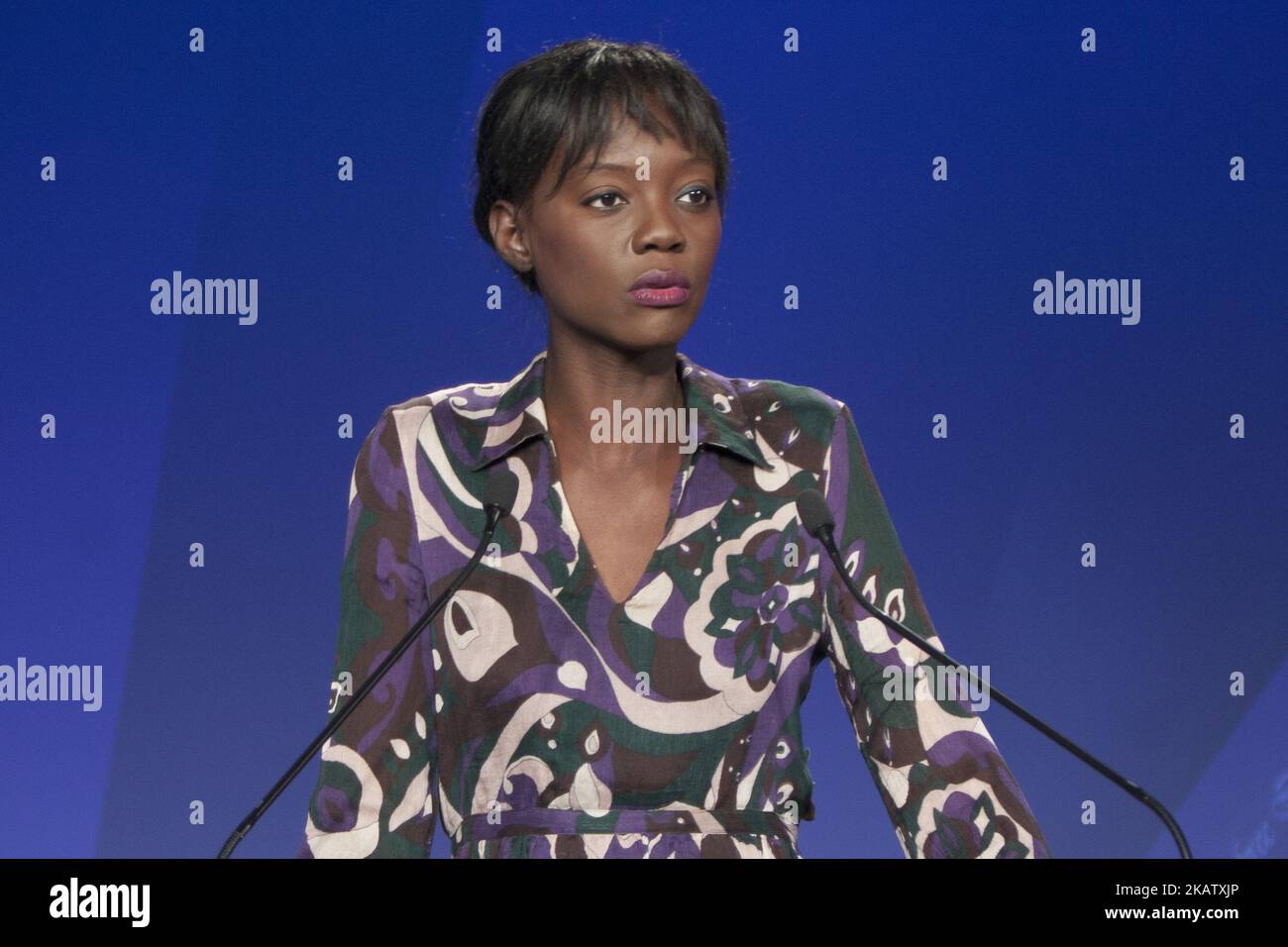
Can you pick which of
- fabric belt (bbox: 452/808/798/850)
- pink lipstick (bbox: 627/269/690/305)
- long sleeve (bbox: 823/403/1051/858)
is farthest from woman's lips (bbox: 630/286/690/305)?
fabric belt (bbox: 452/808/798/850)

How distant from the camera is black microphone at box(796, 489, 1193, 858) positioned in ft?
3.44

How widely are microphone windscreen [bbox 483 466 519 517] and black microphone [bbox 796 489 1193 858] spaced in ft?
0.73

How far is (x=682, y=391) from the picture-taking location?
151 cm

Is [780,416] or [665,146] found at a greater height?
[665,146]

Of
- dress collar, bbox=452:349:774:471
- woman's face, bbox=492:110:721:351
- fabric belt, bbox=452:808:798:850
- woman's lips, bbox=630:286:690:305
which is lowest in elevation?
fabric belt, bbox=452:808:798:850

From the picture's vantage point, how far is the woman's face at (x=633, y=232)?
1.36 m

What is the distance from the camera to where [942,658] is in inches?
47.0

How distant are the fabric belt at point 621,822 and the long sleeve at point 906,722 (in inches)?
4.1

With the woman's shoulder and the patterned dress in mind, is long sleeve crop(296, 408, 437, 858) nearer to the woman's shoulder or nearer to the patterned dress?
the patterned dress

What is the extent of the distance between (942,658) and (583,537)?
351mm

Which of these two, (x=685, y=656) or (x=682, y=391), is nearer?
(x=685, y=656)
